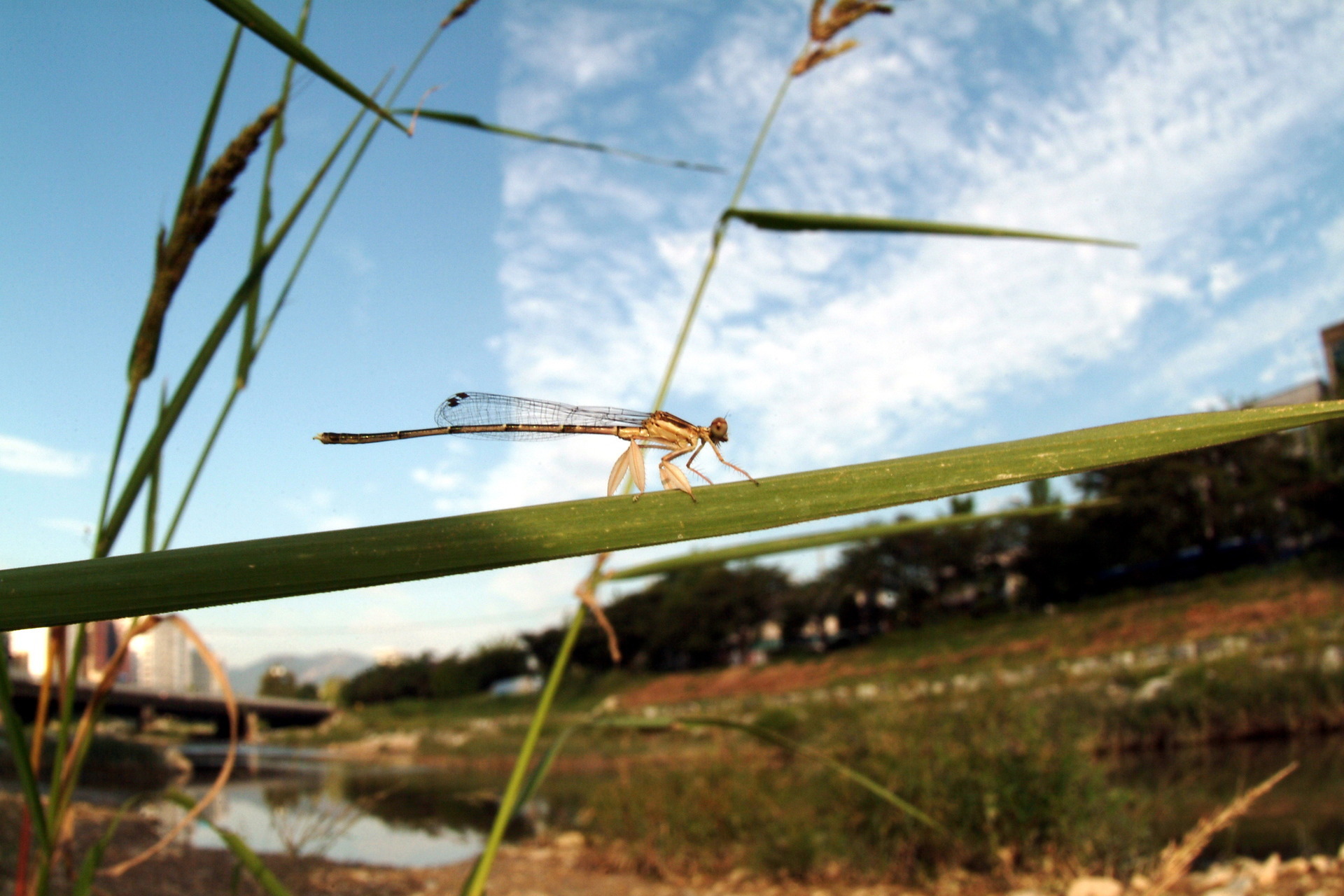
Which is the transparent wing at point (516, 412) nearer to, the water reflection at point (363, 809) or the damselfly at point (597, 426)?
the damselfly at point (597, 426)

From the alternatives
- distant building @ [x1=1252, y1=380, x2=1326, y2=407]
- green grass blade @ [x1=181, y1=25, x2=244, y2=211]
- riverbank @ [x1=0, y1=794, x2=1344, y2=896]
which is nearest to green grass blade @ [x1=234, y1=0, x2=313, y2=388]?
green grass blade @ [x1=181, y1=25, x2=244, y2=211]

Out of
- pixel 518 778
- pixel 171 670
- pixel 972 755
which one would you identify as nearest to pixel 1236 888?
pixel 972 755

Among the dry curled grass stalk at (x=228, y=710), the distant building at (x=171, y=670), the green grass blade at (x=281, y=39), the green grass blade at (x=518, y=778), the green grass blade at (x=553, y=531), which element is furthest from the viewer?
the distant building at (x=171, y=670)

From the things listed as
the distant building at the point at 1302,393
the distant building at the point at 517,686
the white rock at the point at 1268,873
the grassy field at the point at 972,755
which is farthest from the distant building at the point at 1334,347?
the distant building at the point at 517,686

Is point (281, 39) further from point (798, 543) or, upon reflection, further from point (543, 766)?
point (543, 766)

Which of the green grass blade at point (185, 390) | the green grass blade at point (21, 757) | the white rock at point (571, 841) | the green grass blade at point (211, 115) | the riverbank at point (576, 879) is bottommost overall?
the white rock at point (571, 841)

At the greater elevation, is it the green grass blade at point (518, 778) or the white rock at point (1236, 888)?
the green grass blade at point (518, 778)
